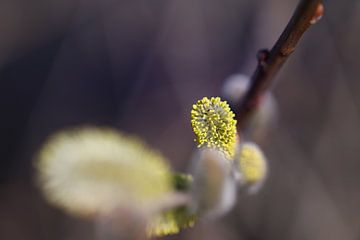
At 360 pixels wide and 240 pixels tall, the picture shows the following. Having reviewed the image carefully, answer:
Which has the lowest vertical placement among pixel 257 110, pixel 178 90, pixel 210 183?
pixel 210 183

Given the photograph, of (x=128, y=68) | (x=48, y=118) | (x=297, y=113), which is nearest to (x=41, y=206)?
(x=48, y=118)

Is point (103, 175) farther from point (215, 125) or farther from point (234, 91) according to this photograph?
point (234, 91)

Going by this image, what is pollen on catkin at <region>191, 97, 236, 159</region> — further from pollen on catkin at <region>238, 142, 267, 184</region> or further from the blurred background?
the blurred background

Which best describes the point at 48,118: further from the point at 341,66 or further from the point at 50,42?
the point at 341,66

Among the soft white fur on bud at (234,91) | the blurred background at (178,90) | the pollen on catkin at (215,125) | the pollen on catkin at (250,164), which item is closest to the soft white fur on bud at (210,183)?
the pollen on catkin at (215,125)

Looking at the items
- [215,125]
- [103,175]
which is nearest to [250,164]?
[215,125]

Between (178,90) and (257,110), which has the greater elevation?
(178,90)
